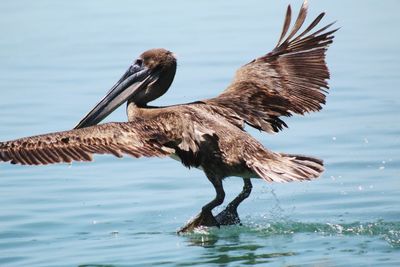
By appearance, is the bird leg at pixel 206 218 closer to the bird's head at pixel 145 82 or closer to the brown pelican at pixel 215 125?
the brown pelican at pixel 215 125

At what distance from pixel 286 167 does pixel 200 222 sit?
0.83m

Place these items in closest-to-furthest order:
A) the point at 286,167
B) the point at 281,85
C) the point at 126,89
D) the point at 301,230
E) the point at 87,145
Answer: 1. the point at 87,145
2. the point at 286,167
3. the point at 301,230
4. the point at 281,85
5. the point at 126,89

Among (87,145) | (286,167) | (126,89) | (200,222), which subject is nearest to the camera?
(87,145)

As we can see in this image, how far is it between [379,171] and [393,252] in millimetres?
2884

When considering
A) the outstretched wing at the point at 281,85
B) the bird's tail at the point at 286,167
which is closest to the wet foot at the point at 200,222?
the bird's tail at the point at 286,167

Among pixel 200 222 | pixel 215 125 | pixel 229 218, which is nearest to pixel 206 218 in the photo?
pixel 200 222

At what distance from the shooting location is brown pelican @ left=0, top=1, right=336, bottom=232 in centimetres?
859

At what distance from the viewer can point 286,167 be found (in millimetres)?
8805

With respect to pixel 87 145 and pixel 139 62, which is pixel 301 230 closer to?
pixel 87 145

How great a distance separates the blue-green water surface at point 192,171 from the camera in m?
8.59

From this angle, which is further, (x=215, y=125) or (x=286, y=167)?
(x=215, y=125)

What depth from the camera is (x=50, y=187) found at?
10.8m

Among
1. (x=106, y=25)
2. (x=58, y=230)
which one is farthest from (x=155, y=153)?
(x=106, y=25)

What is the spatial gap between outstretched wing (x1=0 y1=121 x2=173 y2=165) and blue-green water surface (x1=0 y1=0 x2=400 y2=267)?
725 millimetres
